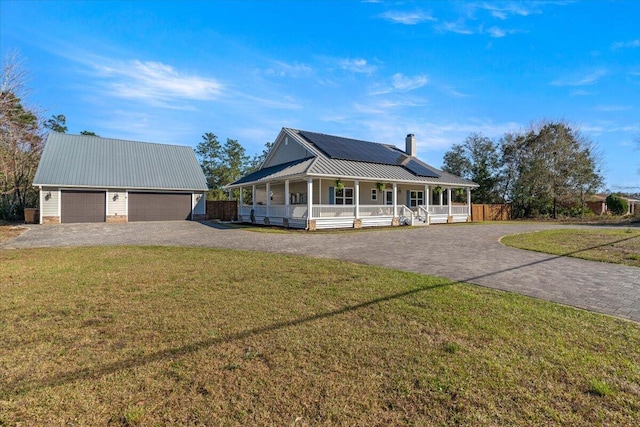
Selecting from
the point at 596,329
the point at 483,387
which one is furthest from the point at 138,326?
the point at 596,329

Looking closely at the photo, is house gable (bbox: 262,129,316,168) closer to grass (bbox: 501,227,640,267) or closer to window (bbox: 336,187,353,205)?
window (bbox: 336,187,353,205)

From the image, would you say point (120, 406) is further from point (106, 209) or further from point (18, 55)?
point (106, 209)

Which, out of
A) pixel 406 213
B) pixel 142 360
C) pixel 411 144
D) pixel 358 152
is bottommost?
pixel 142 360

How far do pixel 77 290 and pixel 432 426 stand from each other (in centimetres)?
602

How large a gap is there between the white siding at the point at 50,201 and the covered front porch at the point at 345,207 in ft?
40.0

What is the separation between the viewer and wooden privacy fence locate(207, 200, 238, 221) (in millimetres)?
27422

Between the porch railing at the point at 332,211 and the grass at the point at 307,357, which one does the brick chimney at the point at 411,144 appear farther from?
the grass at the point at 307,357

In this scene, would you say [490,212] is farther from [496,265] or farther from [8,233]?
[8,233]

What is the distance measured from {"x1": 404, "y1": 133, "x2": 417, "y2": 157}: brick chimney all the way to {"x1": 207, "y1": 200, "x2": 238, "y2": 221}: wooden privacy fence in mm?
16383

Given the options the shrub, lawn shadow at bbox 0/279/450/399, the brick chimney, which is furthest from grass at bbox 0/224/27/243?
the shrub

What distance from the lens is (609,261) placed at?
833 cm

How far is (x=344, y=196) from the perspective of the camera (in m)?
21.3

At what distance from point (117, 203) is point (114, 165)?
11.5 feet

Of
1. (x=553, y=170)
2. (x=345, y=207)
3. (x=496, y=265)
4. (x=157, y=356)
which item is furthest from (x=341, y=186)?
(x=553, y=170)
